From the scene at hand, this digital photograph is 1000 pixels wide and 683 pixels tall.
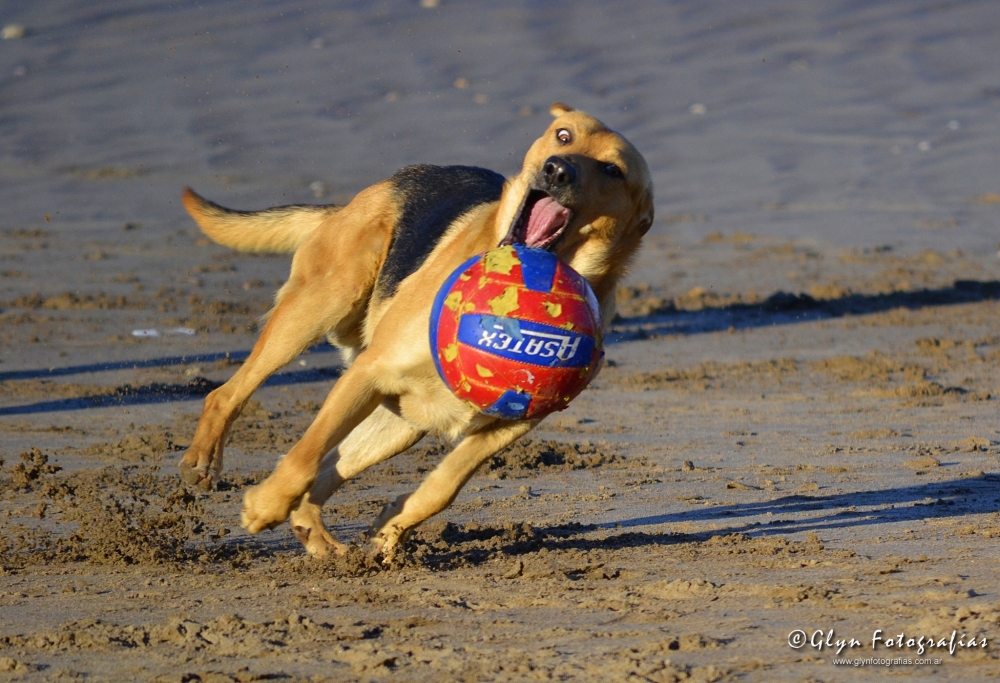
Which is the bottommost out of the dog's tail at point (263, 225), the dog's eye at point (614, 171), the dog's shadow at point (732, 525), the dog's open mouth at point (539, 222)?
the dog's shadow at point (732, 525)

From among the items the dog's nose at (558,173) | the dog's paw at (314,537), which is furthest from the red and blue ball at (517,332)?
the dog's paw at (314,537)

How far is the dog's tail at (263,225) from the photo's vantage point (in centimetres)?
632

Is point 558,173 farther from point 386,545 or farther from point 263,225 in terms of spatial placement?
point 263,225

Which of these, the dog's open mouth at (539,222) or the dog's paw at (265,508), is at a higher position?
the dog's open mouth at (539,222)

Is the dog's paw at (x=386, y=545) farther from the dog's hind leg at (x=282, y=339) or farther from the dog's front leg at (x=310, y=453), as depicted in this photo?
the dog's hind leg at (x=282, y=339)

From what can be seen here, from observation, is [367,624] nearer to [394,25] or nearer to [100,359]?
[100,359]

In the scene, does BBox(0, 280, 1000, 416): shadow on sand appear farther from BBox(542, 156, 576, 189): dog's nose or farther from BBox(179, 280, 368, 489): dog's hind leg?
BBox(542, 156, 576, 189): dog's nose

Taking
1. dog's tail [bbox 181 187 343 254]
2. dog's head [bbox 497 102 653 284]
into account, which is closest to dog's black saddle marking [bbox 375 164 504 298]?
dog's tail [bbox 181 187 343 254]

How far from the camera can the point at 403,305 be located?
480 cm

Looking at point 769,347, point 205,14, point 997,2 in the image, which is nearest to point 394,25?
point 205,14

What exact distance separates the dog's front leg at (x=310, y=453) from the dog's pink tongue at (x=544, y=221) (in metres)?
0.76

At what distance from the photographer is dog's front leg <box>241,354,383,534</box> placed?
452cm

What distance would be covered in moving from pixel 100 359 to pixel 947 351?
6256mm

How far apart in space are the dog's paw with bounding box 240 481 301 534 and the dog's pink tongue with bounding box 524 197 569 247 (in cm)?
126
